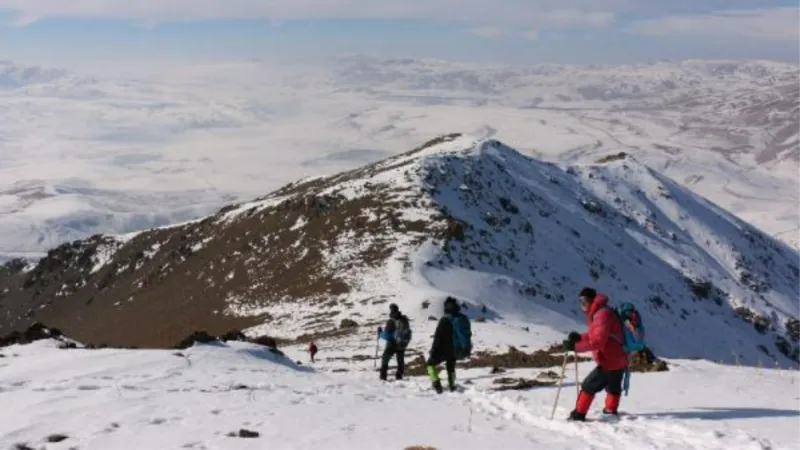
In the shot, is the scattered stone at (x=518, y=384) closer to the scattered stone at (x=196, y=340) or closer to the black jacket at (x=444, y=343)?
the black jacket at (x=444, y=343)

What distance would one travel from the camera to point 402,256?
4634cm

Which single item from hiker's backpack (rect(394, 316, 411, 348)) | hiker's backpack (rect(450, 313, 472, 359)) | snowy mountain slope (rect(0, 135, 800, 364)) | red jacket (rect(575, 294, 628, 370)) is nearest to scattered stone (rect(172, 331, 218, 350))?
hiker's backpack (rect(394, 316, 411, 348))

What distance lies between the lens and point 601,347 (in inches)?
431

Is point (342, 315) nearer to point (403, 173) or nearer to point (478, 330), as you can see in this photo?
point (478, 330)

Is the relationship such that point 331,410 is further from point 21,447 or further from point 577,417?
point 21,447

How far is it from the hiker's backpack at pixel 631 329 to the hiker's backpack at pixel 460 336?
13.0 feet

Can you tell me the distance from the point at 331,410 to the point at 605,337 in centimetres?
484

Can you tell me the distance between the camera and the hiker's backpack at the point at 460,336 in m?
15.3

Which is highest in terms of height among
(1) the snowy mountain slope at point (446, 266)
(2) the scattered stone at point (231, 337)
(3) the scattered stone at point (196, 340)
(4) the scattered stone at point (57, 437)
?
(4) the scattered stone at point (57, 437)

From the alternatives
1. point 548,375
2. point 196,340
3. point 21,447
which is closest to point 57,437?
point 21,447

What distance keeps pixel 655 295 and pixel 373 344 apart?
38.4 meters

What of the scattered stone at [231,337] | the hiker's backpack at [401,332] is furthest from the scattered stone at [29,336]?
the hiker's backpack at [401,332]

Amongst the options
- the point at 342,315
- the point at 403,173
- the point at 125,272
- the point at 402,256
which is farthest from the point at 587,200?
the point at 125,272

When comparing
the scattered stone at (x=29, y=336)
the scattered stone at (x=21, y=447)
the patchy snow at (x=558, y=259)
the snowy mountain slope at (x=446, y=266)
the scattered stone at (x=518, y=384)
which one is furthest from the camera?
the snowy mountain slope at (x=446, y=266)
